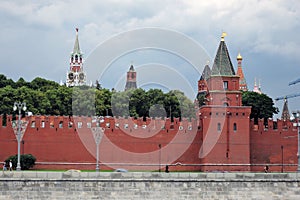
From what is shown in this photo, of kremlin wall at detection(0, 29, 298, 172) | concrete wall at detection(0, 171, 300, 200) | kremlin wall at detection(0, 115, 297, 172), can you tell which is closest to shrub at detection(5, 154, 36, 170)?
kremlin wall at detection(0, 115, 297, 172)

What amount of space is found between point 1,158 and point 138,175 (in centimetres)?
1823

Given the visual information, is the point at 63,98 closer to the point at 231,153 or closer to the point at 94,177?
the point at 231,153

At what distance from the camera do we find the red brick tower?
4822 cm

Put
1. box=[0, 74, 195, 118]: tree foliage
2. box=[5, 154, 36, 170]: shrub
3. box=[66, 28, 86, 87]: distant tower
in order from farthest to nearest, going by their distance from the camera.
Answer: box=[66, 28, 86, 87]: distant tower → box=[0, 74, 195, 118]: tree foliage → box=[5, 154, 36, 170]: shrub

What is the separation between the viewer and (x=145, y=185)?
30.9 metres

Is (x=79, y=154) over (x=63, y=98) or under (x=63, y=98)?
under

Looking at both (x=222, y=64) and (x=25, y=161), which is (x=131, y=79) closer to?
(x=222, y=64)

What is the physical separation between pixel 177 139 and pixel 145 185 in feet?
59.5

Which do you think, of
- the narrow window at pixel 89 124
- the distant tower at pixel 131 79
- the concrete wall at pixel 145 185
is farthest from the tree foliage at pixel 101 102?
the concrete wall at pixel 145 185

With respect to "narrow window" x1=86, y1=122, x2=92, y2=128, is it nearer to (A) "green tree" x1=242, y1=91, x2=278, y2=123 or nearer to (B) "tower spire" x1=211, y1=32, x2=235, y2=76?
(B) "tower spire" x1=211, y1=32, x2=235, y2=76

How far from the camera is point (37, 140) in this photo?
46969mm

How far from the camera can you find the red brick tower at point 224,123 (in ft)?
158

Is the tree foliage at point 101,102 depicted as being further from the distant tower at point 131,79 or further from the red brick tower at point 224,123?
the distant tower at point 131,79

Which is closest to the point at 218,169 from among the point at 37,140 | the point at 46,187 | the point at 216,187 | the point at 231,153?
the point at 231,153
